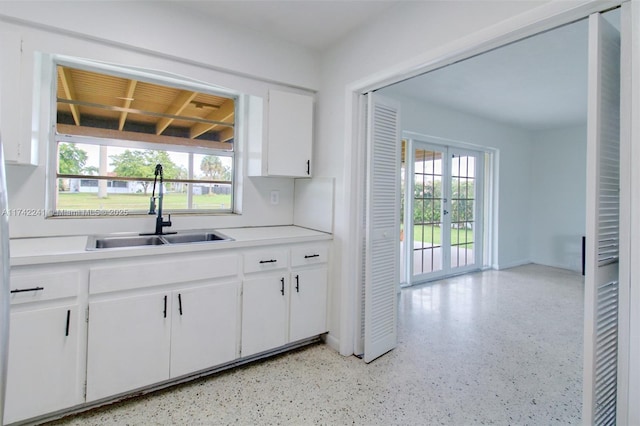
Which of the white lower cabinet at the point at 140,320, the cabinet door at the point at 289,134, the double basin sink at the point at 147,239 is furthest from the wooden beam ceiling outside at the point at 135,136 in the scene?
the white lower cabinet at the point at 140,320

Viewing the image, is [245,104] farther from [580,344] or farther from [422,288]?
[580,344]

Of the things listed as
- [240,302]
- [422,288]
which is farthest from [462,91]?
[240,302]

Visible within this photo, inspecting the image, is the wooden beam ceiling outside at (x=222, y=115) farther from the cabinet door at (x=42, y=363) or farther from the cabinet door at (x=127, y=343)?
the cabinet door at (x=42, y=363)

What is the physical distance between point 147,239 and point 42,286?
777mm

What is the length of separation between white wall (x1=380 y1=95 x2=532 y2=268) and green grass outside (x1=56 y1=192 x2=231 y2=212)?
286 cm

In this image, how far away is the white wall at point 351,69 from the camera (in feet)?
5.92

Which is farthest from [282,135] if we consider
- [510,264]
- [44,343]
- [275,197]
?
[510,264]

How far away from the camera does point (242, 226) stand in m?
2.85

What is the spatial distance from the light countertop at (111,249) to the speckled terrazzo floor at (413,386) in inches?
35.1

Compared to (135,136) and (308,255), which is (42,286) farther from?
(308,255)

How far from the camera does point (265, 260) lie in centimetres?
229

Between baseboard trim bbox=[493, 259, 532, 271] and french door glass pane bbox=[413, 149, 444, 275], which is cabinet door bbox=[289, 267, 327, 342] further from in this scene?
baseboard trim bbox=[493, 259, 532, 271]

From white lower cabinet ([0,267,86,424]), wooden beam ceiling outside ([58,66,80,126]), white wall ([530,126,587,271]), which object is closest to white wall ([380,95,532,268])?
white wall ([530,126,587,271])

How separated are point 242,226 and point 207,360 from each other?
45.8 inches
